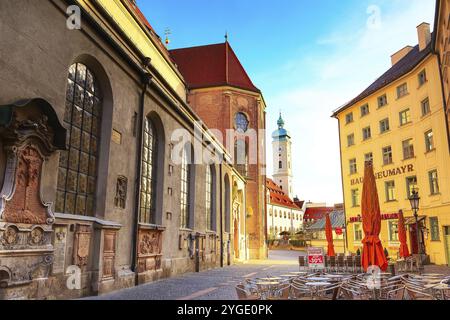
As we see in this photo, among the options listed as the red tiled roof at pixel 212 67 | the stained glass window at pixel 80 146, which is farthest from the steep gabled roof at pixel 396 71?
the stained glass window at pixel 80 146

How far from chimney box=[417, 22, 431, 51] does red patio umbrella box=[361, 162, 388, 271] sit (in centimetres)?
2143

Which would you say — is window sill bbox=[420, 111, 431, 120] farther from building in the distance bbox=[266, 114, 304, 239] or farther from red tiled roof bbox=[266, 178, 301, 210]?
red tiled roof bbox=[266, 178, 301, 210]

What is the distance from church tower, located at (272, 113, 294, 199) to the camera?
351ft

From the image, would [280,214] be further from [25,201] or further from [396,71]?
[25,201]

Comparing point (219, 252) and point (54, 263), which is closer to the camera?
point (54, 263)

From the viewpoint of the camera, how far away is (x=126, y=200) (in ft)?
39.5

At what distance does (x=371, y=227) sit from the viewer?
11.4 metres

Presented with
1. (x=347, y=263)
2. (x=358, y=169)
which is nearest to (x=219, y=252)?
(x=347, y=263)

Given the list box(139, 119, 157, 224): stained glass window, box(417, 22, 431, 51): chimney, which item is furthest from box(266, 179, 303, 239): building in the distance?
box(139, 119, 157, 224): stained glass window

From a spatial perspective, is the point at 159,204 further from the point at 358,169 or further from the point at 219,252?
the point at 358,169

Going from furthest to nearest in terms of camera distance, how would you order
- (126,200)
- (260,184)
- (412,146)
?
(260,184) < (412,146) < (126,200)

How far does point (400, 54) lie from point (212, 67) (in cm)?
1807

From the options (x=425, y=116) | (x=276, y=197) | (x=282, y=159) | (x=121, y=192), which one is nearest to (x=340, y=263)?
(x=121, y=192)

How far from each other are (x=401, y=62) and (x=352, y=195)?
11.8m
